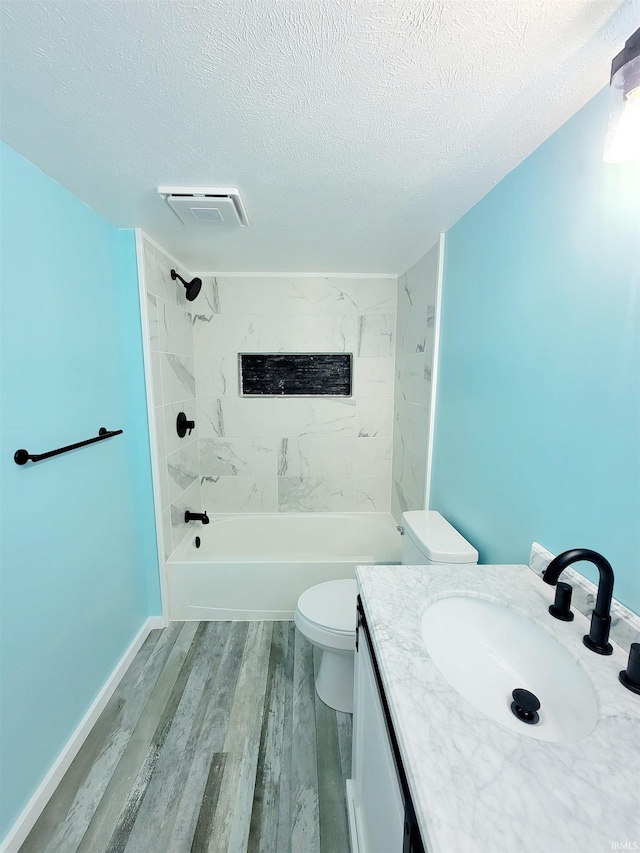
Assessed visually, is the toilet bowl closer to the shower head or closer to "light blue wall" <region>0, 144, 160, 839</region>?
"light blue wall" <region>0, 144, 160, 839</region>

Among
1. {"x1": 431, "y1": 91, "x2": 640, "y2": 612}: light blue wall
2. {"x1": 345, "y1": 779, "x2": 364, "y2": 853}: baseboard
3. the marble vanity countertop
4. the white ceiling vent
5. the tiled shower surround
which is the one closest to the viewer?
the marble vanity countertop

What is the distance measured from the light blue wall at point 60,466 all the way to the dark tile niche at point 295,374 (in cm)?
89

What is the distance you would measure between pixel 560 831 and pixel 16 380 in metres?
1.61

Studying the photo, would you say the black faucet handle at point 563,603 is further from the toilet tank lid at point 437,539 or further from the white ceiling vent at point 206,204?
the white ceiling vent at point 206,204

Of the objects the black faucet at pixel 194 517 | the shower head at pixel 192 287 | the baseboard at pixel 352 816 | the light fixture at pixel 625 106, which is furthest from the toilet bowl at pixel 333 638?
the shower head at pixel 192 287

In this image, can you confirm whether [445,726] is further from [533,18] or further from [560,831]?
[533,18]

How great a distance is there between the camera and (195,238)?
1808 millimetres

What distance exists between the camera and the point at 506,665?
2.83 feet

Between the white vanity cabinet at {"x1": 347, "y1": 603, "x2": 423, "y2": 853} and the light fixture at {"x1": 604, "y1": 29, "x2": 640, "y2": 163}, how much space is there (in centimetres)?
125

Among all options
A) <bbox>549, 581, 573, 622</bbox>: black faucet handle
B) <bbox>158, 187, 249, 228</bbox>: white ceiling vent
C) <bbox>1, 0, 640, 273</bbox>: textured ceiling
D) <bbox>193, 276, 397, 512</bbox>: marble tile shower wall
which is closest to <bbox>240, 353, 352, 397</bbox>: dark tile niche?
<bbox>193, 276, 397, 512</bbox>: marble tile shower wall

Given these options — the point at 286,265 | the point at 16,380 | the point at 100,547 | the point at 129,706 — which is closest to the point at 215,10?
the point at 16,380

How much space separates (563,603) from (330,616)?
3.22 feet

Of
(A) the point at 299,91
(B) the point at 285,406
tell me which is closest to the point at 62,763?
(B) the point at 285,406

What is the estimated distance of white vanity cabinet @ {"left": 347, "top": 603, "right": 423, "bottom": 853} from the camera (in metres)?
0.63
